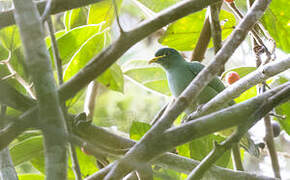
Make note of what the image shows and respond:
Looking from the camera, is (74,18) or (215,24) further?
(74,18)

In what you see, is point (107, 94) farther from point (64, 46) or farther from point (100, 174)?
point (100, 174)

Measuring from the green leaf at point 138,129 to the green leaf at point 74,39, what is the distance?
593mm

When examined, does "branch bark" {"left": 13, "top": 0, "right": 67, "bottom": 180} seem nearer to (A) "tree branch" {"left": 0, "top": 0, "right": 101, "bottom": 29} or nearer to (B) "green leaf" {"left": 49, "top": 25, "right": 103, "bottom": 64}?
(A) "tree branch" {"left": 0, "top": 0, "right": 101, "bottom": 29}

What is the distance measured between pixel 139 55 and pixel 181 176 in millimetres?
3603

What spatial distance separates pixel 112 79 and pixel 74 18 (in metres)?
0.59

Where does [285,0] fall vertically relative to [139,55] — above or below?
above

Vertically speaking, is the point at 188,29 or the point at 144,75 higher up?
the point at 188,29

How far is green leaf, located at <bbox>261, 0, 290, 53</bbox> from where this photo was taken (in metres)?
2.82

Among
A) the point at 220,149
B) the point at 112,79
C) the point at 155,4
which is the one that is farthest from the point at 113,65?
the point at 220,149

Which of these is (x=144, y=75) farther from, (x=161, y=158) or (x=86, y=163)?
(x=161, y=158)

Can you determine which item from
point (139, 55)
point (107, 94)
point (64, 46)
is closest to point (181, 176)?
point (64, 46)

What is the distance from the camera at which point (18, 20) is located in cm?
128

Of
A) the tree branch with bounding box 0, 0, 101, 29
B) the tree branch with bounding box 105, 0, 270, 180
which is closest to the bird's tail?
the tree branch with bounding box 105, 0, 270, 180

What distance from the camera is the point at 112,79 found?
2867 millimetres
